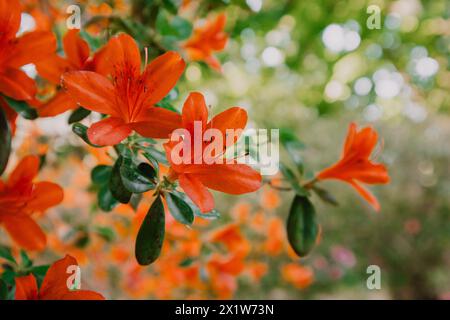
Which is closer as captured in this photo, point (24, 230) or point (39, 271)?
point (24, 230)

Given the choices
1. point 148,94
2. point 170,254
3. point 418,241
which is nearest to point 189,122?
point 148,94

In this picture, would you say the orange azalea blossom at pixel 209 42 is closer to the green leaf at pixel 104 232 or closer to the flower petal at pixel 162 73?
the flower petal at pixel 162 73

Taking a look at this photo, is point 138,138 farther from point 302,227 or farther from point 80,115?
point 302,227

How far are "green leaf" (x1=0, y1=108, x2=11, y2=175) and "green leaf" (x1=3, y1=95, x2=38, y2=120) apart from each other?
28 millimetres

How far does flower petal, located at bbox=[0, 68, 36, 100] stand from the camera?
62 cm

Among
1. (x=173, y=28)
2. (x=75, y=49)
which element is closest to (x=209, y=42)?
(x=173, y=28)

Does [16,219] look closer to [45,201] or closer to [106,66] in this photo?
[45,201]

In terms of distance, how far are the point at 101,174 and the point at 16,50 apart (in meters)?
0.37

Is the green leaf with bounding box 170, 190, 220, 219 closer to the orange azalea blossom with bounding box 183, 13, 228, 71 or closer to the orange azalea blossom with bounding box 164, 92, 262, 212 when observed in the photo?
the orange azalea blossom with bounding box 164, 92, 262, 212

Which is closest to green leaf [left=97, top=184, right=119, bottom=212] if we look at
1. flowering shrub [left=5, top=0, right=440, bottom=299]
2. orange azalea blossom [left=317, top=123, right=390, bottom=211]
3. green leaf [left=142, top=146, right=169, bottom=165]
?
flowering shrub [left=5, top=0, right=440, bottom=299]

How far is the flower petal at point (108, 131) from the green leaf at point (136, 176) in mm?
59

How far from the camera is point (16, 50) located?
0.59m

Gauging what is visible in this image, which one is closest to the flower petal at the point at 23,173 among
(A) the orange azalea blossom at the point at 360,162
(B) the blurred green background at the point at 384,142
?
(A) the orange azalea blossom at the point at 360,162

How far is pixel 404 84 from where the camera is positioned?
469 centimetres
